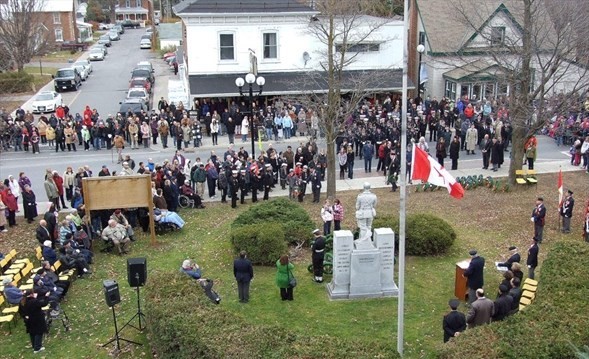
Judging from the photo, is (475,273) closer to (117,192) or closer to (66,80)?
(117,192)

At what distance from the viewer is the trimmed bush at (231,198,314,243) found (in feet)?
64.2

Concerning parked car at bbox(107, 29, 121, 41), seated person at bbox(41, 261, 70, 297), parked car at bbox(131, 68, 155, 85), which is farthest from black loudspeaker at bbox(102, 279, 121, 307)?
parked car at bbox(107, 29, 121, 41)

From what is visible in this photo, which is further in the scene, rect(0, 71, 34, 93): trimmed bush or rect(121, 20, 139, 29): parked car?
rect(121, 20, 139, 29): parked car

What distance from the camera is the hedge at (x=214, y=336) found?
11.3m

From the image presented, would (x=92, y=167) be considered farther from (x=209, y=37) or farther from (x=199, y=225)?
(x=209, y=37)

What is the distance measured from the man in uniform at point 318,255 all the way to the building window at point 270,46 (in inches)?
906

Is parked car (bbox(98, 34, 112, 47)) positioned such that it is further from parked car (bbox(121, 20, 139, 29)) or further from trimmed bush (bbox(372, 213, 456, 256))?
trimmed bush (bbox(372, 213, 456, 256))

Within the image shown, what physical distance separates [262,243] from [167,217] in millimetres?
4360

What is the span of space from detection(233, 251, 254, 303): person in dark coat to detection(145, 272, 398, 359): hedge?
5.39ft

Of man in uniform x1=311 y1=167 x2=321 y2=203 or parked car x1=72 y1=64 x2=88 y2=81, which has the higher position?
parked car x1=72 y1=64 x2=88 y2=81

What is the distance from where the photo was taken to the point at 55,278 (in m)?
16.0

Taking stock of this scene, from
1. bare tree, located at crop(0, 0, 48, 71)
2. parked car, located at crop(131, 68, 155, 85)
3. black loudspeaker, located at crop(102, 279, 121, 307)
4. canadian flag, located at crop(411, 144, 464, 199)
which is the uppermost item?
bare tree, located at crop(0, 0, 48, 71)

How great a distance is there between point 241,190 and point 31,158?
39.2 ft

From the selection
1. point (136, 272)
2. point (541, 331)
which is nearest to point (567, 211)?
point (541, 331)
